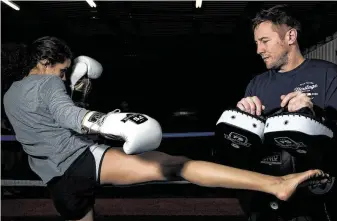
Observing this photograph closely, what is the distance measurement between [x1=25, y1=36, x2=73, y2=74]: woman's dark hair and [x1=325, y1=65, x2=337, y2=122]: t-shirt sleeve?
1.14 meters

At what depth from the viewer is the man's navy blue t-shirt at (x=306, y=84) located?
1893mm

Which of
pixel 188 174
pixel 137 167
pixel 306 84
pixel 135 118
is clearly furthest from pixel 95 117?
pixel 306 84

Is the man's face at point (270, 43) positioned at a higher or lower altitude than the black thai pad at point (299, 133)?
higher

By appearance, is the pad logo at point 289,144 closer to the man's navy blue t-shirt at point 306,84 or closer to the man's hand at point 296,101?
the man's hand at point 296,101

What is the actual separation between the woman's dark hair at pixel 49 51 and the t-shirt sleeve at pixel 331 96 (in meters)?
1.14

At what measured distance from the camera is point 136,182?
1.73 m

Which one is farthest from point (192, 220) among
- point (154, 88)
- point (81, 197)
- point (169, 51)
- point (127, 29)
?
point (154, 88)

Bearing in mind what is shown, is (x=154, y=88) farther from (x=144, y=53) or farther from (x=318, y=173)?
(x=318, y=173)

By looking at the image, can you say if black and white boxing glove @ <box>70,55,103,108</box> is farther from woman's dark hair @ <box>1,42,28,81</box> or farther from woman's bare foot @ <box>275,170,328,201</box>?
woman's bare foot @ <box>275,170,328,201</box>

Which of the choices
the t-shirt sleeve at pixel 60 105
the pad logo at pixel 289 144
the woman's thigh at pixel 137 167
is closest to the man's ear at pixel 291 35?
the pad logo at pixel 289 144

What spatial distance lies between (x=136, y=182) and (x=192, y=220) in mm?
2012

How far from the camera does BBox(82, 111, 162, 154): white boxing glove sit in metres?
1.46

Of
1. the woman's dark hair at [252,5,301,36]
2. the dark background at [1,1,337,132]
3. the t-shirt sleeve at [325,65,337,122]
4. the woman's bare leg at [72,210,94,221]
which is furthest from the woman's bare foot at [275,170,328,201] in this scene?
the dark background at [1,1,337,132]

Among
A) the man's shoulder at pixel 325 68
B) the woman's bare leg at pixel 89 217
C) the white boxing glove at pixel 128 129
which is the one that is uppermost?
the man's shoulder at pixel 325 68
